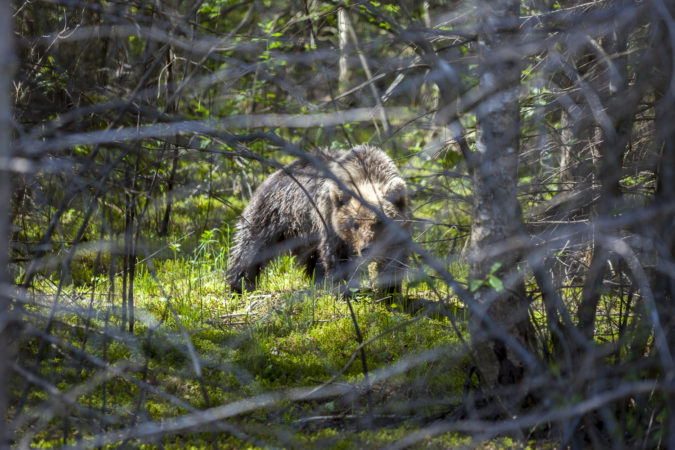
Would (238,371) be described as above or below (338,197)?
below

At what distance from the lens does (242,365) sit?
4270mm

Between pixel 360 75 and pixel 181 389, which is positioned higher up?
pixel 360 75

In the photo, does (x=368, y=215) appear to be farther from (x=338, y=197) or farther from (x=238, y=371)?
(x=238, y=371)

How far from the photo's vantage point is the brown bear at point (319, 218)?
247 inches

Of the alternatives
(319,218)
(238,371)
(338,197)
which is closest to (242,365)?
(238,371)

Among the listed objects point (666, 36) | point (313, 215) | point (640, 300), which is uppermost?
point (666, 36)

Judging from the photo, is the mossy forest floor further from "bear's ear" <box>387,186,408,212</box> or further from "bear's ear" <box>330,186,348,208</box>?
"bear's ear" <box>330,186,348,208</box>

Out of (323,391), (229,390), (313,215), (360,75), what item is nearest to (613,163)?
(323,391)

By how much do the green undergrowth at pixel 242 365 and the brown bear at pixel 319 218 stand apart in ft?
2.19

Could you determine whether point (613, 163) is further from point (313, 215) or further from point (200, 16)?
point (200, 16)

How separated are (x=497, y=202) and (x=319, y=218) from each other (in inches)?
144

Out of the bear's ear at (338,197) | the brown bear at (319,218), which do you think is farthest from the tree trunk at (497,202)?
the bear's ear at (338,197)

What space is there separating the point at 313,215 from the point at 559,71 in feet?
10.5

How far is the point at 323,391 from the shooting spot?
376 cm
